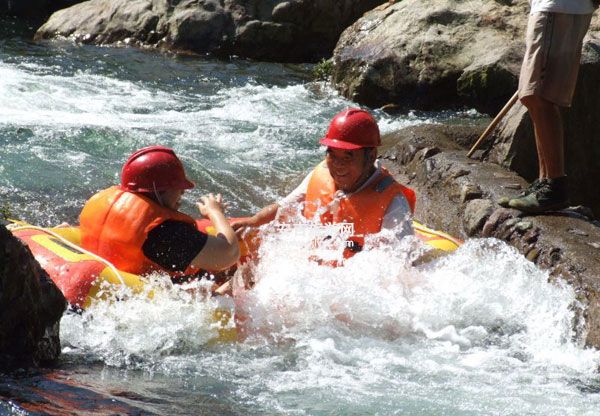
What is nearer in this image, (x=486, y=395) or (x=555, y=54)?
(x=486, y=395)

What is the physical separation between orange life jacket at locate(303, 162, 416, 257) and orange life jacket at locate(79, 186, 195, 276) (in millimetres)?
1005

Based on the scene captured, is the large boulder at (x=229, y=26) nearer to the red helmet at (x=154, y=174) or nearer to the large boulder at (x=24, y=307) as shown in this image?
the red helmet at (x=154, y=174)

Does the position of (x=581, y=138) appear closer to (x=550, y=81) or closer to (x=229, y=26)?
(x=550, y=81)

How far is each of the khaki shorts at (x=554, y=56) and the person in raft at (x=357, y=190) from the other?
4.15ft

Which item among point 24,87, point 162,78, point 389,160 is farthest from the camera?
point 162,78

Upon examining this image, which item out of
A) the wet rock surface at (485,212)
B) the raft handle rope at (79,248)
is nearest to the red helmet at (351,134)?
the wet rock surface at (485,212)

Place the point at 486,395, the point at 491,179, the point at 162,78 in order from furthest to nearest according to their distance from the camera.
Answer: the point at 162,78 → the point at 491,179 → the point at 486,395

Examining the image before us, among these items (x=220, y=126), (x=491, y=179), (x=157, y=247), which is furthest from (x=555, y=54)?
(x=220, y=126)

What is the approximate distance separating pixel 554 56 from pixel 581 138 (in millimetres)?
1942

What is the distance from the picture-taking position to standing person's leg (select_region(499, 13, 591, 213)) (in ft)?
22.5

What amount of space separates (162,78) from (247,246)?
7666mm

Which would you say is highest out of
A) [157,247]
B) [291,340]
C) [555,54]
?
[555,54]

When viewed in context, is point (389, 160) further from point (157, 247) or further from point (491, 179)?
point (157, 247)

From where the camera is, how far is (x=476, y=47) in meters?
12.1
